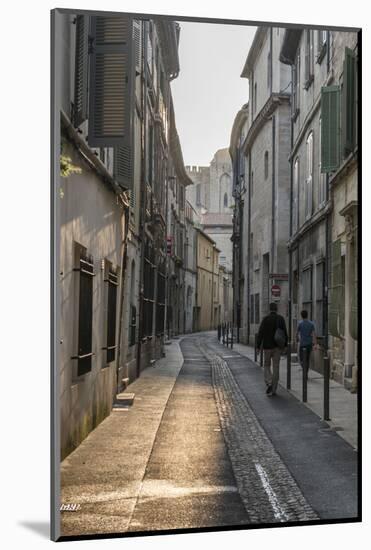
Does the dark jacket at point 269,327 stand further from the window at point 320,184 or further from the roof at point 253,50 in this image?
the roof at point 253,50

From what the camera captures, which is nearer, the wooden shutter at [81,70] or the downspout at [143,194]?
the wooden shutter at [81,70]

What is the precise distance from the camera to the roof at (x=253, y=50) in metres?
6.52

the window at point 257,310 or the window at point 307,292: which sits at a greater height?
the window at point 307,292

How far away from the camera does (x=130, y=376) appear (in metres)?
6.50

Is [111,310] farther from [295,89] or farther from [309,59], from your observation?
[309,59]

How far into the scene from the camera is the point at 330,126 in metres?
6.75

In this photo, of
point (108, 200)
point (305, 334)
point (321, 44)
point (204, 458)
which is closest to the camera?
point (204, 458)

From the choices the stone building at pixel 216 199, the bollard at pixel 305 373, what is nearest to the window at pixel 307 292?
the bollard at pixel 305 373

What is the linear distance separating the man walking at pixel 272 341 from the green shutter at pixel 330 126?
51.0 inches

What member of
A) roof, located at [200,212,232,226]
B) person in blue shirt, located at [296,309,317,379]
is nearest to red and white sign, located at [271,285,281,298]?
person in blue shirt, located at [296,309,317,379]

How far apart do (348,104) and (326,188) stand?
2.32 feet

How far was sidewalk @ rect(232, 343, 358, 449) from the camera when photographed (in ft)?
21.4

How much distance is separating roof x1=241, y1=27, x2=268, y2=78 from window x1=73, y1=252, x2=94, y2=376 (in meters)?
1.95

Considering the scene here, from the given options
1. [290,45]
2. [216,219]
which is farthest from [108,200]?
[290,45]
